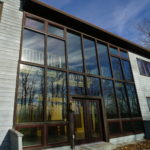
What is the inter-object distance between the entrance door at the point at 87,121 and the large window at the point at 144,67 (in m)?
6.08

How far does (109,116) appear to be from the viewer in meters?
6.36

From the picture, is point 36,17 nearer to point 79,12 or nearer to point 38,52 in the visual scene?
point 38,52

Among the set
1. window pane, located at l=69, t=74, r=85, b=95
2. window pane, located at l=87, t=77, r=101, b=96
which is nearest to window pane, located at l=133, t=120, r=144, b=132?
window pane, located at l=87, t=77, r=101, b=96

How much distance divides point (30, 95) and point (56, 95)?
3.38 feet

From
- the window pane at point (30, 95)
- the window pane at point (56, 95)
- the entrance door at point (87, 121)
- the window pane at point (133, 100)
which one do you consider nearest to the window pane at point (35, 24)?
the window pane at point (30, 95)

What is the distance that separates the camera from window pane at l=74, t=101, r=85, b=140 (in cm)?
515

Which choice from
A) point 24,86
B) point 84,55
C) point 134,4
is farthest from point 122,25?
point 24,86

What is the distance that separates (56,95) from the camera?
200 inches

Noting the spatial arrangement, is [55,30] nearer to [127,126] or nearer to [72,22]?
[72,22]

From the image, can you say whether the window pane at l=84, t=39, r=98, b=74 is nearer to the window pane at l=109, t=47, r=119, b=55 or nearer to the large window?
the window pane at l=109, t=47, r=119, b=55

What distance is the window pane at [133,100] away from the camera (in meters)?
7.63

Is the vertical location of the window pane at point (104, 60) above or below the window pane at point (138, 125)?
above

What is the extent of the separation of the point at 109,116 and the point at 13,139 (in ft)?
14.8

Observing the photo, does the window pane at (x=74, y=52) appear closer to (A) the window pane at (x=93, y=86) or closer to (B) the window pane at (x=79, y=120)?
(A) the window pane at (x=93, y=86)
